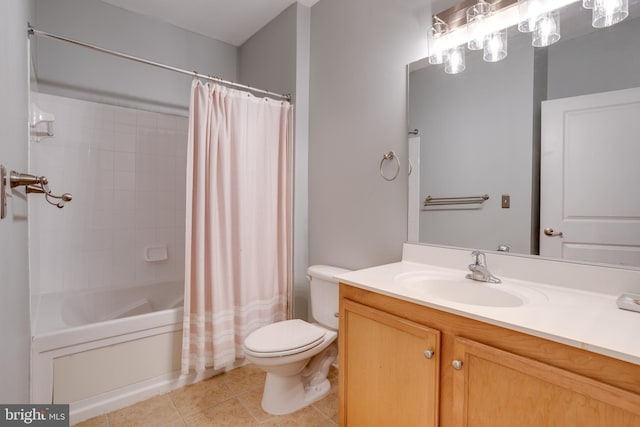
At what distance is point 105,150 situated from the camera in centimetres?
233

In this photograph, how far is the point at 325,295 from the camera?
1.96 m

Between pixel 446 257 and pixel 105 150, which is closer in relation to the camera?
pixel 446 257

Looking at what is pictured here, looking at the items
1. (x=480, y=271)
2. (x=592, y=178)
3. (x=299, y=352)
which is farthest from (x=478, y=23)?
(x=299, y=352)

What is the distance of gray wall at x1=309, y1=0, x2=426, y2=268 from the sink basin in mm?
382

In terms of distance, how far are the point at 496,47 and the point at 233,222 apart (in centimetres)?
173

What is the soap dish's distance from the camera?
3.06 feet

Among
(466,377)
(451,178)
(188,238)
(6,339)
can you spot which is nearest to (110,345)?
(188,238)

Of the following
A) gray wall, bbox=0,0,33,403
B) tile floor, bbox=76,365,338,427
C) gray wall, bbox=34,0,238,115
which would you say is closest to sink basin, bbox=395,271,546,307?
tile floor, bbox=76,365,338,427

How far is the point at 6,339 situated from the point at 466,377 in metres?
1.33

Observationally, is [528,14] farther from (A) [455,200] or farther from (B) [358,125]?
(B) [358,125]

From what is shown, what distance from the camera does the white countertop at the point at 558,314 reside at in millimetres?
738

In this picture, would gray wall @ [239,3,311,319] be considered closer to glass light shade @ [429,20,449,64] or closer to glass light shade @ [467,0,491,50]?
glass light shade @ [429,20,449,64]

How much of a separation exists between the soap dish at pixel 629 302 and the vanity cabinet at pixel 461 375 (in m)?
0.36

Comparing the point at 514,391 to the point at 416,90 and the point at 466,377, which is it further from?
the point at 416,90
